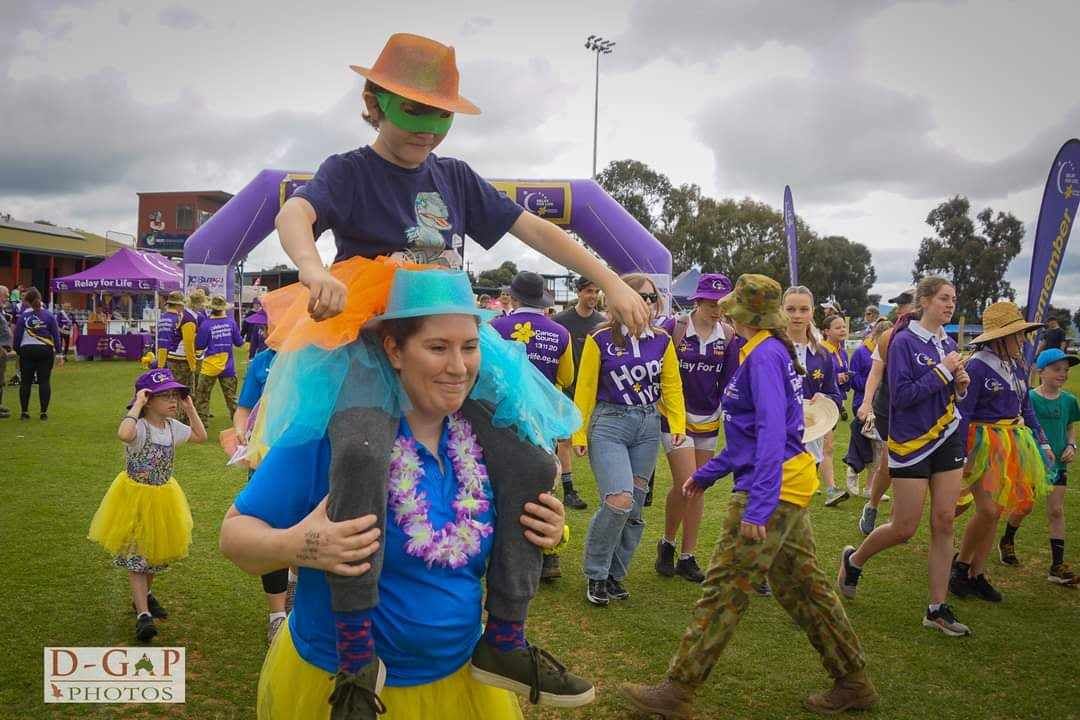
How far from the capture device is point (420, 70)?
7.25 feet

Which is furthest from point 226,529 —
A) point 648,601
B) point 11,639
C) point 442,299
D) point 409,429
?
point 648,601

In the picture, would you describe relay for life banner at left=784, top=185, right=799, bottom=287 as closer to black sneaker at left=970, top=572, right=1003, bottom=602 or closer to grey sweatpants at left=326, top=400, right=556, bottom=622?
black sneaker at left=970, top=572, right=1003, bottom=602

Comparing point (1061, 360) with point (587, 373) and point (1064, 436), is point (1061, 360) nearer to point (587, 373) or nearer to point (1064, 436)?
point (1064, 436)

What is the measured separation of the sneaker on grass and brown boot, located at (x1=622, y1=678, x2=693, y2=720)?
74.4 inches

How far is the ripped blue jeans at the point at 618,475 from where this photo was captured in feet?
16.9

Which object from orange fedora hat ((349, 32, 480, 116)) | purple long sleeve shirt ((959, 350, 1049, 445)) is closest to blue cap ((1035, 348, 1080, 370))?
purple long sleeve shirt ((959, 350, 1049, 445))

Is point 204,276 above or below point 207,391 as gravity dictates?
above

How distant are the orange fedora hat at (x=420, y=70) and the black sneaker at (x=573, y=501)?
6.14 m

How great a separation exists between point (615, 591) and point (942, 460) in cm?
236

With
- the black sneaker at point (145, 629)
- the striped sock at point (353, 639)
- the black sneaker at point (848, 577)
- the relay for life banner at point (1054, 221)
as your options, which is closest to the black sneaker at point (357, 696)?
the striped sock at point (353, 639)

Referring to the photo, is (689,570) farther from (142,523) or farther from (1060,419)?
(142,523)

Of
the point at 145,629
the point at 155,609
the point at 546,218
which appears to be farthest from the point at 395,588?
the point at 546,218

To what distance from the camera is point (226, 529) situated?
177 cm

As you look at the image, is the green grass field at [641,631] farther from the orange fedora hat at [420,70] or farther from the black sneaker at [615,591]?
the orange fedora hat at [420,70]
